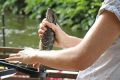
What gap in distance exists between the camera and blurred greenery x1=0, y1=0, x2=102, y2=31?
14592mm

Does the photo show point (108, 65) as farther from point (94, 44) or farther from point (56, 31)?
point (56, 31)

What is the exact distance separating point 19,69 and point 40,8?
16.1 meters

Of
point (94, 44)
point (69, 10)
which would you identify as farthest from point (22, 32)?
point (94, 44)

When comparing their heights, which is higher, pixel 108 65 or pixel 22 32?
pixel 22 32

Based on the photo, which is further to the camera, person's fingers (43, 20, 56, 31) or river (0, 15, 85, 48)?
river (0, 15, 85, 48)

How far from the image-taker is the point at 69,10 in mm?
15711

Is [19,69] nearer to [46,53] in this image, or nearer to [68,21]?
[46,53]

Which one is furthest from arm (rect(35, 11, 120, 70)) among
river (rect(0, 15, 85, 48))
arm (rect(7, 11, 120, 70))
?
river (rect(0, 15, 85, 48))

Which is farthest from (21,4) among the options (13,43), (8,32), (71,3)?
(13,43)

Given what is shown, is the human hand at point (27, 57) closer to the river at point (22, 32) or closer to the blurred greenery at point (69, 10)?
the river at point (22, 32)

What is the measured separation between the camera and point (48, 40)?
2.09m

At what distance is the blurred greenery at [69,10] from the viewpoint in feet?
47.9

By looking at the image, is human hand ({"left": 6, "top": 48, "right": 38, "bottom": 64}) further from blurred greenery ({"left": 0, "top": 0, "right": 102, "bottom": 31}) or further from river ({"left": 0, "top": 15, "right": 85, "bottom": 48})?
blurred greenery ({"left": 0, "top": 0, "right": 102, "bottom": 31})

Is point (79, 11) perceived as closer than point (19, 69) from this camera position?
No
